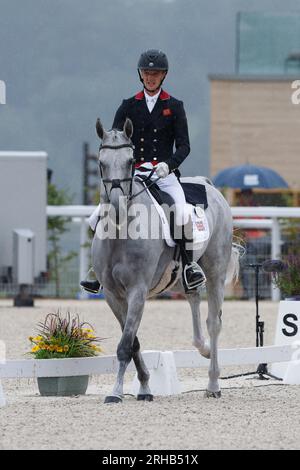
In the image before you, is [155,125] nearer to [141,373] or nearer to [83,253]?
[141,373]

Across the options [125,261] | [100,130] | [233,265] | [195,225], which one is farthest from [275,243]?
[100,130]

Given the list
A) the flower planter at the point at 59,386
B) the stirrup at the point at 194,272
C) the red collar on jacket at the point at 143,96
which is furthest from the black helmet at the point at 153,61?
the flower planter at the point at 59,386

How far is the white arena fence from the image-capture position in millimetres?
23359

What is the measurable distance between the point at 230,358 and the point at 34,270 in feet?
40.4

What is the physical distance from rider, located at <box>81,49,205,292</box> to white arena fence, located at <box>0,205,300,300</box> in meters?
14.4

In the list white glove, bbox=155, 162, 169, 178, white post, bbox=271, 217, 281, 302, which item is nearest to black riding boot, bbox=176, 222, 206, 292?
white glove, bbox=155, 162, 169, 178

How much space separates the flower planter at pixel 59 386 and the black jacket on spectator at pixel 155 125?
1739 mm

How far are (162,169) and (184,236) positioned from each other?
56 centimetres

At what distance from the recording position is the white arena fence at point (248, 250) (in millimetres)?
23359

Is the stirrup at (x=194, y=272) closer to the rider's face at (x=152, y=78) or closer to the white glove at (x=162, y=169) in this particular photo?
the white glove at (x=162, y=169)

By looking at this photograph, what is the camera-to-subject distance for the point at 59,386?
854cm

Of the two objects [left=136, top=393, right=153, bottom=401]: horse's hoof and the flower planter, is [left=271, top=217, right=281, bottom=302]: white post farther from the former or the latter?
[left=136, top=393, right=153, bottom=401]: horse's hoof

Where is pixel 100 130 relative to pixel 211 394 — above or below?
above
